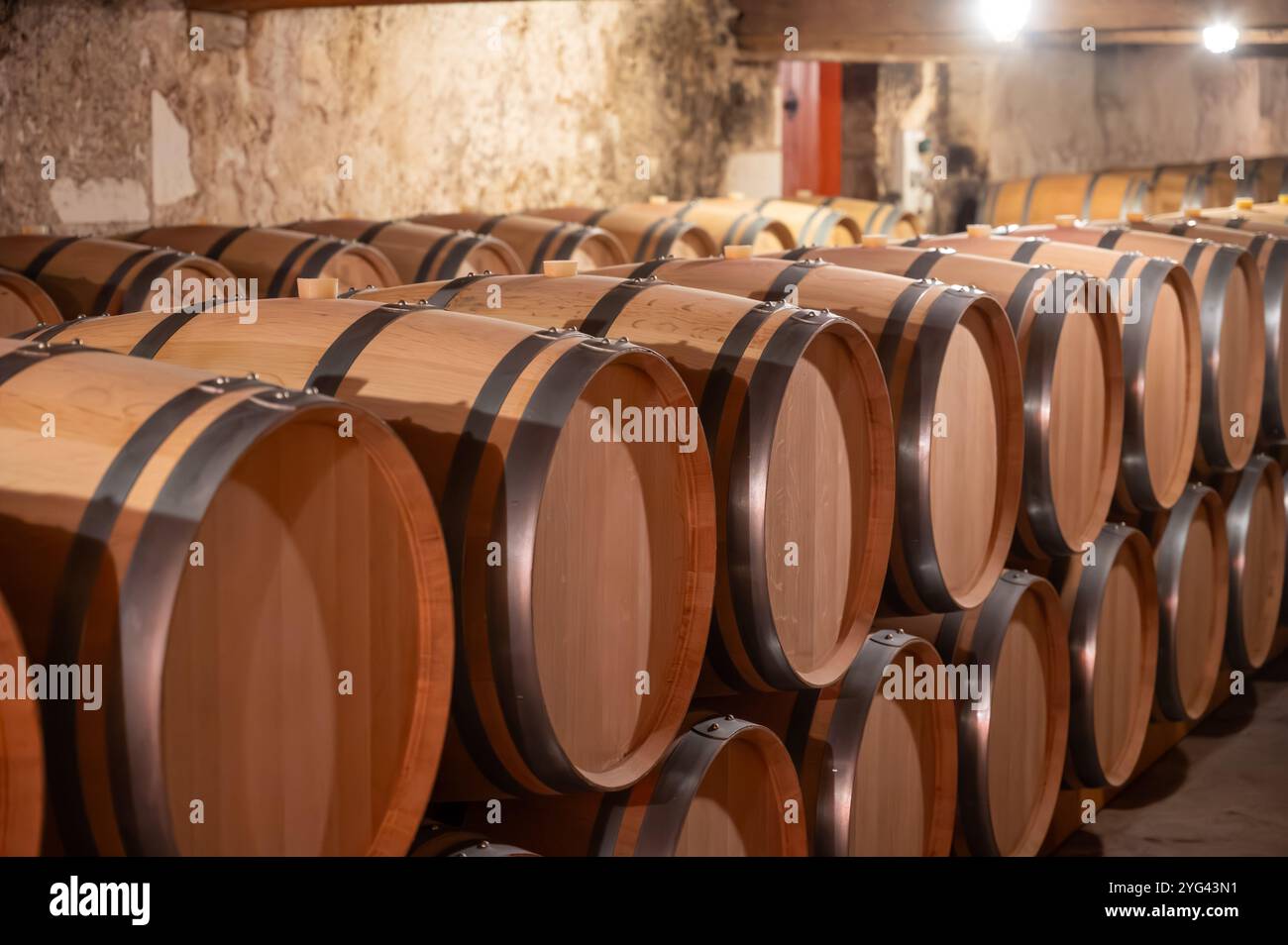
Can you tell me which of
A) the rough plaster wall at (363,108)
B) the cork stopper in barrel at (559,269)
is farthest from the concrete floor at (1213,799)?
the rough plaster wall at (363,108)

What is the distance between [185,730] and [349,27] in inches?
271

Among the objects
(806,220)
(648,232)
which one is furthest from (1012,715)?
(806,220)

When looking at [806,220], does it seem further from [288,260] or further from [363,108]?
[288,260]

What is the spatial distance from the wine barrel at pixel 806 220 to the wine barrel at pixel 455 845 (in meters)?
5.47

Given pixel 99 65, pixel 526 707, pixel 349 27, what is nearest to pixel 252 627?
pixel 526 707

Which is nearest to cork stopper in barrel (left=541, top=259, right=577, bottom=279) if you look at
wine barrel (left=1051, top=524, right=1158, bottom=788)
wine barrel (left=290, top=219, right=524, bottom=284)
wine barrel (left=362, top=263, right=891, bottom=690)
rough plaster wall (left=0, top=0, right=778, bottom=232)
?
wine barrel (left=362, top=263, right=891, bottom=690)

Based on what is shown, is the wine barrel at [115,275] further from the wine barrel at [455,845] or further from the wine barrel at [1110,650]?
the wine barrel at [1110,650]

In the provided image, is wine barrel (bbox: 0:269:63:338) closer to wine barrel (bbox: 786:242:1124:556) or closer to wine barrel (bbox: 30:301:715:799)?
wine barrel (bbox: 30:301:715:799)

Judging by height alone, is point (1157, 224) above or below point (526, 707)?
above

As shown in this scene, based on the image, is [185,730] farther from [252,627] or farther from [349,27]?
[349,27]

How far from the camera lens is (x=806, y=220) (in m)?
7.69

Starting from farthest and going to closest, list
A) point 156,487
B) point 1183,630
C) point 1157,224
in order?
point 1157,224 → point 1183,630 → point 156,487

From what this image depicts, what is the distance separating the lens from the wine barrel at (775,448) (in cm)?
252

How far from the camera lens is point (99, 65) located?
6445 millimetres
